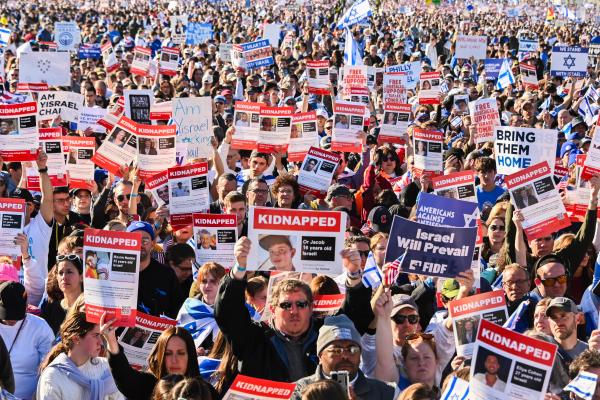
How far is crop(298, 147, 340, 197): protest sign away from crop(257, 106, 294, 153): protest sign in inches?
37.9

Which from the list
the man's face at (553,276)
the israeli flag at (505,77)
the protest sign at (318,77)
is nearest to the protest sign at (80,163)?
the man's face at (553,276)

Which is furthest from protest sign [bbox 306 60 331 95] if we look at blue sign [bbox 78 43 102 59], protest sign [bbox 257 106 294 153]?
blue sign [bbox 78 43 102 59]

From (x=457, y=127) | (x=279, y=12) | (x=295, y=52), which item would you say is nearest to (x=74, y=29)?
(x=295, y=52)

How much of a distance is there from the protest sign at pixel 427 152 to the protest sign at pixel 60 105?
4535mm

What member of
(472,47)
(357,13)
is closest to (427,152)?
(357,13)

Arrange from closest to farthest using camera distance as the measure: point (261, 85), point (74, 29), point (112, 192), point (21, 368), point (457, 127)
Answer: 1. point (21, 368)
2. point (112, 192)
3. point (457, 127)
4. point (261, 85)
5. point (74, 29)

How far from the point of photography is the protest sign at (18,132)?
10188 millimetres

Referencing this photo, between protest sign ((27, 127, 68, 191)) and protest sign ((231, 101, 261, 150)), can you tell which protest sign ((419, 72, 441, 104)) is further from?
protest sign ((27, 127, 68, 191))

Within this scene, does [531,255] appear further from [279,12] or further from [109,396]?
[279,12]

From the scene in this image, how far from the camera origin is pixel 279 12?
53.1 meters

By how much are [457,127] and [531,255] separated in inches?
289

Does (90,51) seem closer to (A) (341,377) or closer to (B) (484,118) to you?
(B) (484,118)

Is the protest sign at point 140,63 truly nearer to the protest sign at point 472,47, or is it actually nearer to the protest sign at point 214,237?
the protest sign at point 472,47

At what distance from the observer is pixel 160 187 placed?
9.91 meters
